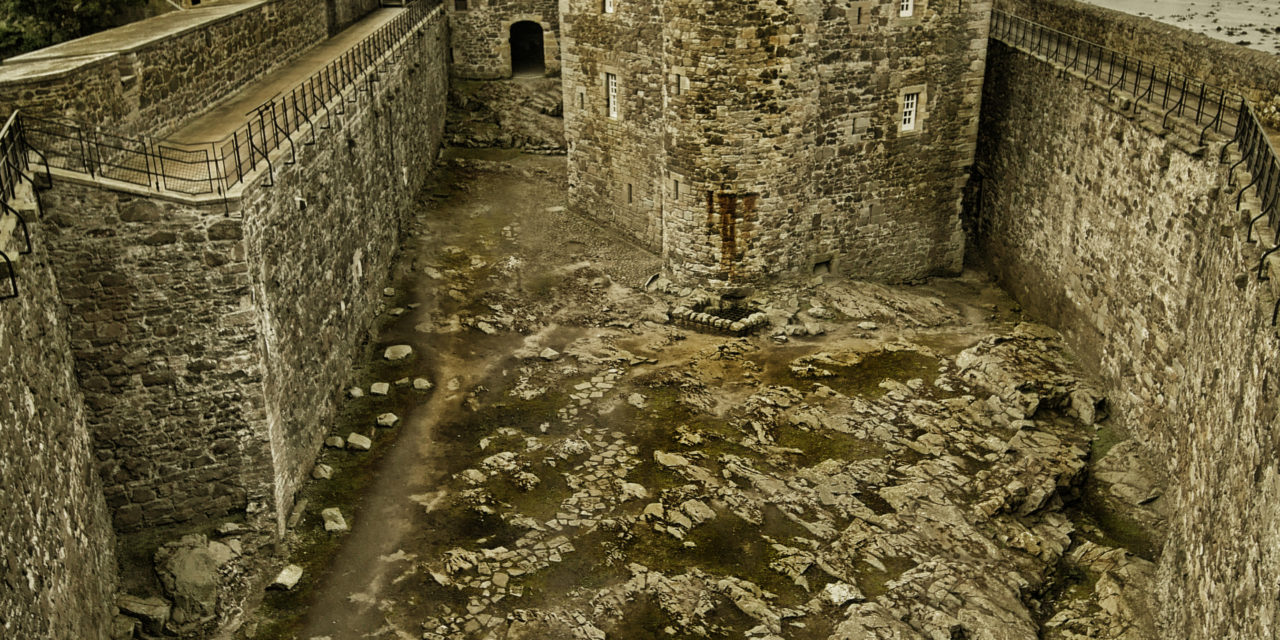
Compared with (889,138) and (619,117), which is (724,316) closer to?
(889,138)

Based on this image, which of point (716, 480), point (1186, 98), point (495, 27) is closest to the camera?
point (716, 480)

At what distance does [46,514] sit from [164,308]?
3.42 meters

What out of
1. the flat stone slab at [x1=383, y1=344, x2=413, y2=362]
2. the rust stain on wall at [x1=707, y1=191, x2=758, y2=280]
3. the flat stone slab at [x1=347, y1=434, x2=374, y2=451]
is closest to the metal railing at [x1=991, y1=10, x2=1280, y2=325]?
the rust stain on wall at [x1=707, y1=191, x2=758, y2=280]

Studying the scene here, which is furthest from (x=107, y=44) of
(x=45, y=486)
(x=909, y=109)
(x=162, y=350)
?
(x=909, y=109)

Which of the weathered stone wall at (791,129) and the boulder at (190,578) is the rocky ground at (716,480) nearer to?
the boulder at (190,578)

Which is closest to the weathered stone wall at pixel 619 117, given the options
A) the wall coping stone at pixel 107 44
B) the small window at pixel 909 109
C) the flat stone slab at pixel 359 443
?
the small window at pixel 909 109

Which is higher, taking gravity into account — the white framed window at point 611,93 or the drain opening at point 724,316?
the white framed window at point 611,93

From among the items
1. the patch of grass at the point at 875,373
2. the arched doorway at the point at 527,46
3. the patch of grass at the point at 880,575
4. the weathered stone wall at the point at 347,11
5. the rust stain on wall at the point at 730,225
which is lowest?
the patch of grass at the point at 880,575

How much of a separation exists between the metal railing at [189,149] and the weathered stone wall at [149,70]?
32 centimetres

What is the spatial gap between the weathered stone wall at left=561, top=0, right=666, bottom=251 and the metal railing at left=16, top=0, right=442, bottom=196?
6.60 m

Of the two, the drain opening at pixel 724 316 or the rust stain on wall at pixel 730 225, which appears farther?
the rust stain on wall at pixel 730 225

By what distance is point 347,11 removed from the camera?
32.4m

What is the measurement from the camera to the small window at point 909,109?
81.1 feet

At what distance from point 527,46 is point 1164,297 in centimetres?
2937
